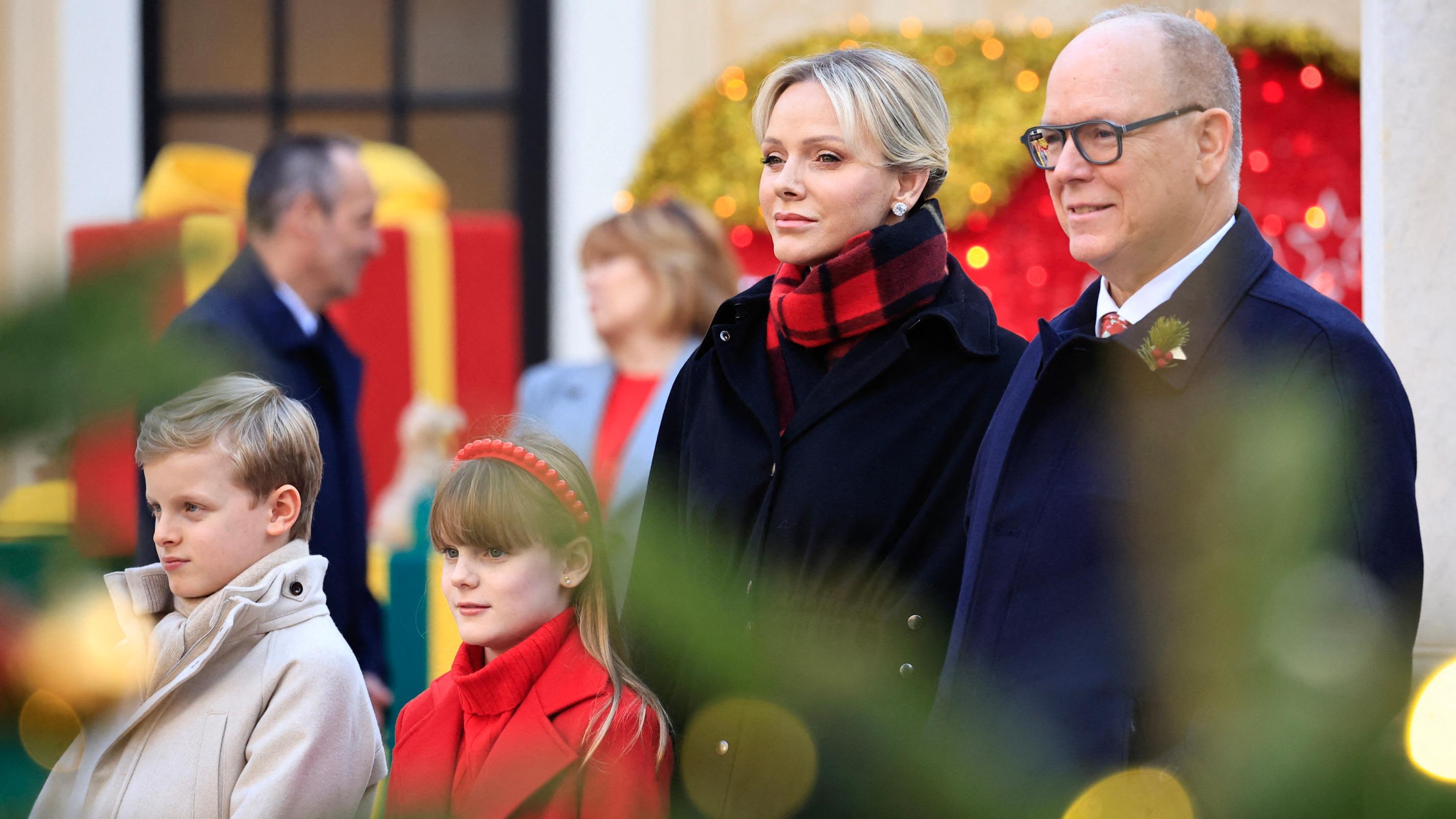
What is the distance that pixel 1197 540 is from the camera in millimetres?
375

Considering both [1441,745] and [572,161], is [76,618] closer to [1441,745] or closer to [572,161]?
[1441,745]

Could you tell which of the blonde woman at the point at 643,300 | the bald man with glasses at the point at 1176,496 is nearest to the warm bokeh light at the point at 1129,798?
the bald man with glasses at the point at 1176,496

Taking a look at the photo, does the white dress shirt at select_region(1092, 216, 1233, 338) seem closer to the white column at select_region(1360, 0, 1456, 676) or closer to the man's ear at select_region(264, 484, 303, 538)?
the white column at select_region(1360, 0, 1456, 676)

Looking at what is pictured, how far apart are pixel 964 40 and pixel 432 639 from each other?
2702 mm

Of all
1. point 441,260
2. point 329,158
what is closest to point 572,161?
point 441,260

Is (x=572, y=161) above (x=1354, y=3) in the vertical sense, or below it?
below

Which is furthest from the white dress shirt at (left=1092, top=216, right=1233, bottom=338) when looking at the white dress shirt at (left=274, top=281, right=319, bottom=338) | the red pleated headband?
the white dress shirt at (left=274, top=281, right=319, bottom=338)

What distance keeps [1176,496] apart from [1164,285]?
3.72 feet

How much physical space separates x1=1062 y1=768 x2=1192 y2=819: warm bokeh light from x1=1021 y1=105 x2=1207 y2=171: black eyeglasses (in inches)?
44.1

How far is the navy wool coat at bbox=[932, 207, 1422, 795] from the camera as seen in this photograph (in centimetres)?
33

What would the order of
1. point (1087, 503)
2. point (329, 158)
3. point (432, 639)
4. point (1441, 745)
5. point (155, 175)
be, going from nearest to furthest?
point (1441, 745), point (1087, 503), point (329, 158), point (432, 639), point (155, 175)

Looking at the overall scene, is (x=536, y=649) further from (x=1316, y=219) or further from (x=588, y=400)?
(x=1316, y=219)

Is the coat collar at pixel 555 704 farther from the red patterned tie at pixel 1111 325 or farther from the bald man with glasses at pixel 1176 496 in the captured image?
the red patterned tie at pixel 1111 325

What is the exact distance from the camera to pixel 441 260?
5094 millimetres
